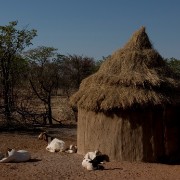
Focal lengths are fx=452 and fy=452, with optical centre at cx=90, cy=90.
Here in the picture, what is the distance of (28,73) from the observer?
22.5m

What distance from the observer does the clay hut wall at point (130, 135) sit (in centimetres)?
1115

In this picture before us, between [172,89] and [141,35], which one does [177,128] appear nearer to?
[172,89]

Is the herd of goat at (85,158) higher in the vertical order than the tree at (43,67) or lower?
lower

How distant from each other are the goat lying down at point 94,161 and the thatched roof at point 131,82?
119 cm

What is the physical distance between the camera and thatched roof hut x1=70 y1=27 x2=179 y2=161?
11125 millimetres

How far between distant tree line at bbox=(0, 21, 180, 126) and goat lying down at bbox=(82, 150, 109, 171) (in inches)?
291

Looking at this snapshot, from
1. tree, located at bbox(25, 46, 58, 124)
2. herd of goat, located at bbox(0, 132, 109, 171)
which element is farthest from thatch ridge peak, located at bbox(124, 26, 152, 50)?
tree, located at bbox(25, 46, 58, 124)

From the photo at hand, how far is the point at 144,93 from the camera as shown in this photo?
11.1m

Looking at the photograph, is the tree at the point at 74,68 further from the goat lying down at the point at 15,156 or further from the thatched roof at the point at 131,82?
the goat lying down at the point at 15,156

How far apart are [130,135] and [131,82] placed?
4.30ft

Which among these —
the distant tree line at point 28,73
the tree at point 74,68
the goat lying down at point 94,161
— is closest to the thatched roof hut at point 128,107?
the goat lying down at point 94,161

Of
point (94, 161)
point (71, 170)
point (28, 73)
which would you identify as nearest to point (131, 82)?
point (94, 161)

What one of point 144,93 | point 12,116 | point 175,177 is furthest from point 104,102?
point 12,116

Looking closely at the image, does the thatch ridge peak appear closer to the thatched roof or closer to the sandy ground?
the thatched roof
